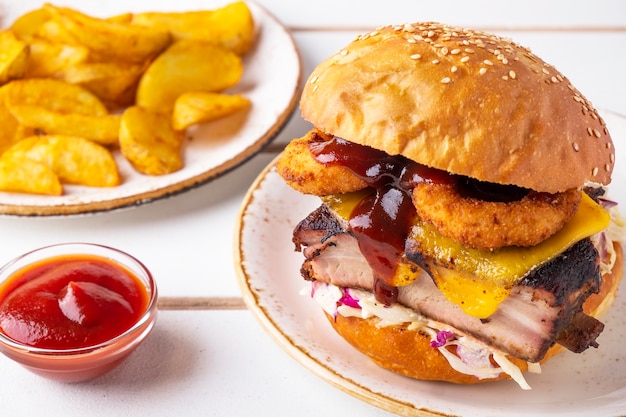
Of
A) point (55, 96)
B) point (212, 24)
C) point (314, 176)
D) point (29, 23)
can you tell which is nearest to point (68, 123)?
point (55, 96)

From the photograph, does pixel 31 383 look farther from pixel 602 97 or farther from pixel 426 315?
pixel 602 97

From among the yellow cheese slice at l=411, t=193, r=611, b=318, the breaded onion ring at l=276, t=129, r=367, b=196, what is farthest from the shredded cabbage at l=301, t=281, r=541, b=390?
the breaded onion ring at l=276, t=129, r=367, b=196

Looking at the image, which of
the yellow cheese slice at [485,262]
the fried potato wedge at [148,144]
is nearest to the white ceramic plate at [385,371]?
the yellow cheese slice at [485,262]

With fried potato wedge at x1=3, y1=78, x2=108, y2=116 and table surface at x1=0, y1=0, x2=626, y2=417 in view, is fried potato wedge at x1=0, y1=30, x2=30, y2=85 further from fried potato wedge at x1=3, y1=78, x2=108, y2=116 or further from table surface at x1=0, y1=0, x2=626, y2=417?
table surface at x1=0, y1=0, x2=626, y2=417

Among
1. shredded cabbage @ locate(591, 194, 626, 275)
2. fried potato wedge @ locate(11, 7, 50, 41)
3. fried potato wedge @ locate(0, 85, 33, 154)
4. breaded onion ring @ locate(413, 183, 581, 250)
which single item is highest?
breaded onion ring @ locate(413, 183, 581, 250)

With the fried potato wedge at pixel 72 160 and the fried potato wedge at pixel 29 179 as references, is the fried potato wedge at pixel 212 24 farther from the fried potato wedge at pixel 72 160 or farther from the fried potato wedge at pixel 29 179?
the fried potato wedge at pixel 29 179

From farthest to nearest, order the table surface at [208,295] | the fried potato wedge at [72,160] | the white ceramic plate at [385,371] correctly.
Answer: the fried potato wedge at [72,160]
the table surface at [208,295]
the white ceramic plate at [385,371]

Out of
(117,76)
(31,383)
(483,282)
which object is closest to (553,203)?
(483,282)
